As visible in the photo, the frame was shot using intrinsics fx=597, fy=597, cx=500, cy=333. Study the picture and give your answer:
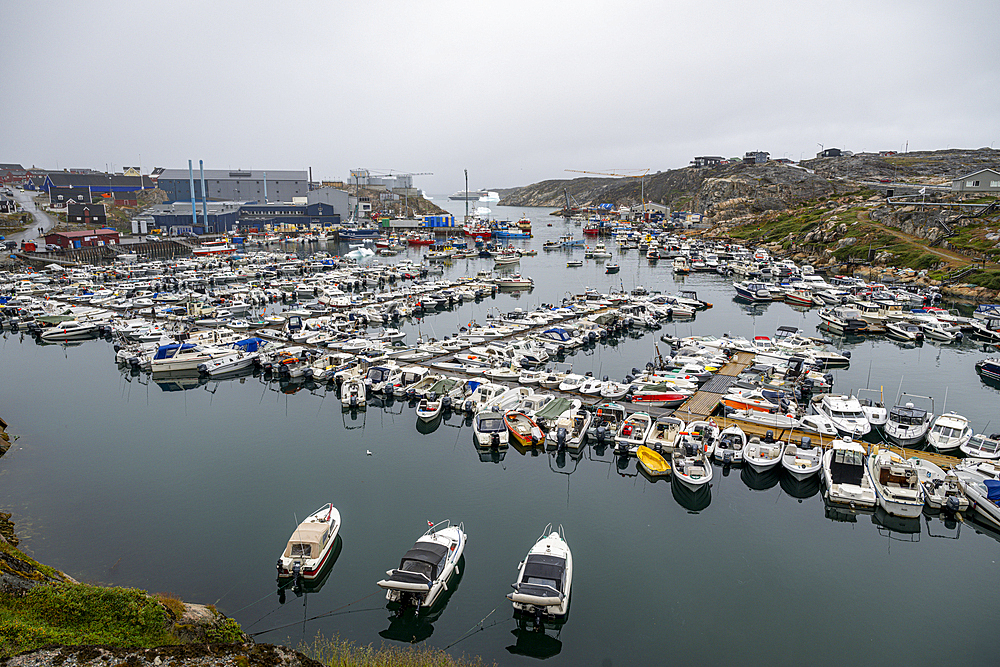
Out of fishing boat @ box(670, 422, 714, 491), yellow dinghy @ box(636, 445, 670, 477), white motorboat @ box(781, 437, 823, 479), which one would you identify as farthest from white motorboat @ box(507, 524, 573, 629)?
white motorboat @ box(781, 437, 823, 479)

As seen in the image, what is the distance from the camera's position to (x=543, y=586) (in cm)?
1770

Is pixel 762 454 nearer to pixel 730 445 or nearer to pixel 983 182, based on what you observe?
pixel 730 445

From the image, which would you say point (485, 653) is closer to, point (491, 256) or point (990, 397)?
point (990, 397)

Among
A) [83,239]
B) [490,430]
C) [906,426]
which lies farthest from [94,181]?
[906,426]

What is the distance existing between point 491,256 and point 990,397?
304 feet

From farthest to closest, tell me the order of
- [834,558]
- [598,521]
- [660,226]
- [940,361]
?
1. [660,226]
2. [940,361]
3. [598,521]
4. [834,558]

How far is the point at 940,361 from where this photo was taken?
154 ft

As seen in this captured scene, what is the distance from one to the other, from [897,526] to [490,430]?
57.6 ft

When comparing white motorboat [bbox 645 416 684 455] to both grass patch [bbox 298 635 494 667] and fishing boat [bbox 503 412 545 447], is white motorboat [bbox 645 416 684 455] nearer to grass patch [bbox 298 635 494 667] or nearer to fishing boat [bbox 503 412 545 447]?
fishing boat [bbox 503 412 545 447]

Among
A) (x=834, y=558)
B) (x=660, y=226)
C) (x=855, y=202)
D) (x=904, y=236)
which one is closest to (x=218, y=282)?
(x=834, y=558)

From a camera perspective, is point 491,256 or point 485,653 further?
point 491,256

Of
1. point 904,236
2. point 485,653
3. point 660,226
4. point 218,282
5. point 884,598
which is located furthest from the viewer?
point 660,226

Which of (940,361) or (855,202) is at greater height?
(855,202)

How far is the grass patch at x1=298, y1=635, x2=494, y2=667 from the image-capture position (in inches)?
610
